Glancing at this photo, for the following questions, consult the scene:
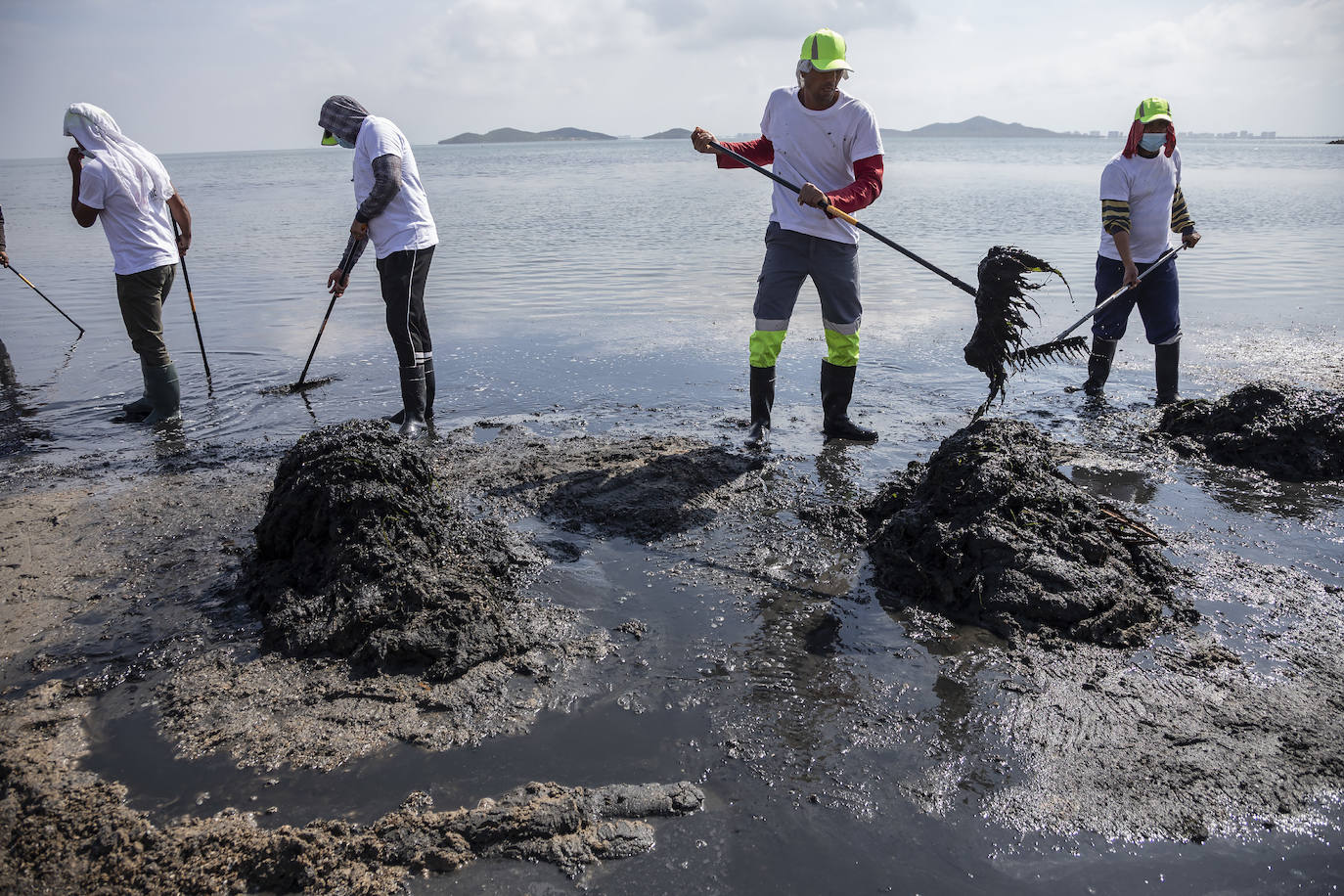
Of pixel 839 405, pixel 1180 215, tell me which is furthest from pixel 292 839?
pixel 1180 215

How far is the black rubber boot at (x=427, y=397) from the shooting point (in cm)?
608

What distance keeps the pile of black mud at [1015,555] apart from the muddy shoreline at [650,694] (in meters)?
0.04

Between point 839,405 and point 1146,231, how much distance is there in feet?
9.07

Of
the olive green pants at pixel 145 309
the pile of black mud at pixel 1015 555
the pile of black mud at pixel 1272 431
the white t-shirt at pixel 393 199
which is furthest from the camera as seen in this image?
the olive green pants at pixel 145 309

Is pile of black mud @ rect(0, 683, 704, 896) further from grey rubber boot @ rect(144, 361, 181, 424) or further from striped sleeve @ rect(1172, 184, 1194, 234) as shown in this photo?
striped sleeve @ rect(1172, 184, 1194, 234)

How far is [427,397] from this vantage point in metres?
6.28

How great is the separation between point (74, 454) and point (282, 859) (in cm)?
451

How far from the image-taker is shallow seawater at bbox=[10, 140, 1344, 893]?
234 cm

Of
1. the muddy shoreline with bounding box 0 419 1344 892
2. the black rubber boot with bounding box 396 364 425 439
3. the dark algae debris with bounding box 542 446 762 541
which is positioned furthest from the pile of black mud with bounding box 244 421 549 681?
the black rubber boot with bounding box 396 364 425 439

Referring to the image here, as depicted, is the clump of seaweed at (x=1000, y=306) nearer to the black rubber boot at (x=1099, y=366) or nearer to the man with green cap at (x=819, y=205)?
the man with green cap at (x=819, y=205)

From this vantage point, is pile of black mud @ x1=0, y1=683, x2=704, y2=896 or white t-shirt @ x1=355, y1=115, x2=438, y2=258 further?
white t-shirt @ x1=355, y1=115, x2=438, y2=258

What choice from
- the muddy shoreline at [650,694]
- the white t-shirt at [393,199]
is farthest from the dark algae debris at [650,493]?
the white t-shirt at [393,199]

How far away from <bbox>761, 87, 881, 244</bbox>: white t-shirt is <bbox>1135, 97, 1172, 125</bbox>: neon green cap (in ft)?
7.15

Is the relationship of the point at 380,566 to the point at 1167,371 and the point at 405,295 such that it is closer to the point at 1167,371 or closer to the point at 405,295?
the point at 405,295
